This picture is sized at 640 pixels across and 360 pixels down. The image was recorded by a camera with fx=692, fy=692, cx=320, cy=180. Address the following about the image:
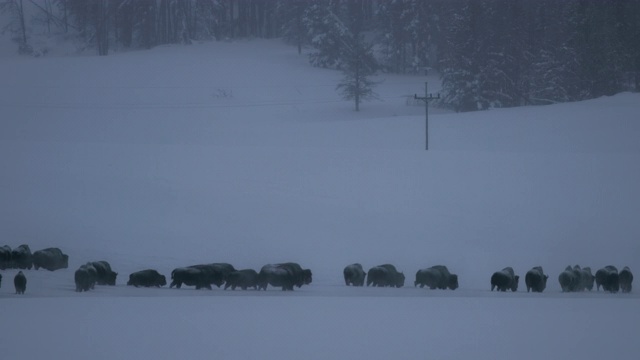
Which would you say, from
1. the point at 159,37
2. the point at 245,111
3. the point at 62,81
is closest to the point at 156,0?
the point at 159,37

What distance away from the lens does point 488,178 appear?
80.3ft

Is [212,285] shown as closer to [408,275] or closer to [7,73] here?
[408,275]

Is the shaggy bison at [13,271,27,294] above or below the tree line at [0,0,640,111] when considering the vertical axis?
below

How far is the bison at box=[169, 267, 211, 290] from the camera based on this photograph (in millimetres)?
12953

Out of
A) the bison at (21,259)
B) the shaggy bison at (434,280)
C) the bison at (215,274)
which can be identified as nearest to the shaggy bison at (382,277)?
the shaggy bison at (434,280)

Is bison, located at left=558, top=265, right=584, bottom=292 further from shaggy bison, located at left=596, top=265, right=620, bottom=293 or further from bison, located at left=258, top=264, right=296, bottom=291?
bison, located at left=258, top=264, right=296, bottom=291

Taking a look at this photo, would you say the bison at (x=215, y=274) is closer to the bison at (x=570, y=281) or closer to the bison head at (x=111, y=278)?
the bison head at (x=111, y=278)

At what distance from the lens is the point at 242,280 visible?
13.0 metres

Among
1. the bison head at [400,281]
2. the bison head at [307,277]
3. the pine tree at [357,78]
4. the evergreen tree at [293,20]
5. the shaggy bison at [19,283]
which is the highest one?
the evergreen tree at [293,20]

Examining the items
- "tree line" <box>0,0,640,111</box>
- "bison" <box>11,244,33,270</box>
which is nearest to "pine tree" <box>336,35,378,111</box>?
"tree line" <box>0,0,640,111</box>

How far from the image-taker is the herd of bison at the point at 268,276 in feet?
42.4

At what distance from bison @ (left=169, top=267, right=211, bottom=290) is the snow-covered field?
305 mm

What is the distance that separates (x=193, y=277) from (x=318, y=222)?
7.61 m

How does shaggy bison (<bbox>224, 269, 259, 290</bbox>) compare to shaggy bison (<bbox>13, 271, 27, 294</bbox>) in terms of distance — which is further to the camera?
shaggy bison (<bbox>224, 269, 259, 290</bbox>)
